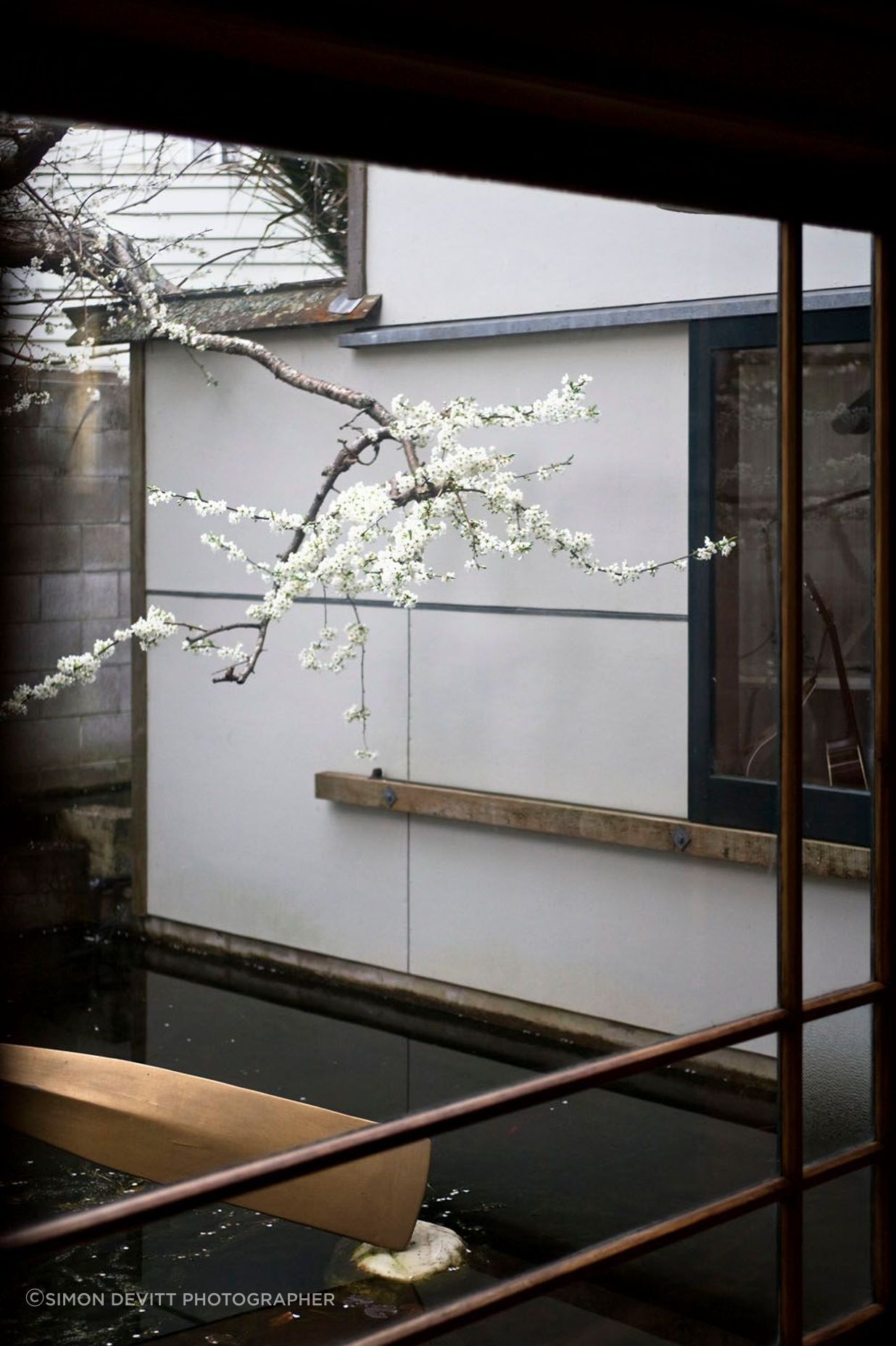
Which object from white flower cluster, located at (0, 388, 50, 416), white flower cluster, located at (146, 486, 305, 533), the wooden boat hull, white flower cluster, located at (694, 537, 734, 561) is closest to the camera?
white flower cluster, located at (0, 388, 50, 416)

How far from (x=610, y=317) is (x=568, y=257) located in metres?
0.09

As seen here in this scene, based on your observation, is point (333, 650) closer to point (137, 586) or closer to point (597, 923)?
point (137, 586)

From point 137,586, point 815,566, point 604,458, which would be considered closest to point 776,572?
point 815,566

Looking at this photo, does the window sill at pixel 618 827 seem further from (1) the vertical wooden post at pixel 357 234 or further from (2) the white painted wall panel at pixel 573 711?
(1) the vertical wooden post at pixel 357 234

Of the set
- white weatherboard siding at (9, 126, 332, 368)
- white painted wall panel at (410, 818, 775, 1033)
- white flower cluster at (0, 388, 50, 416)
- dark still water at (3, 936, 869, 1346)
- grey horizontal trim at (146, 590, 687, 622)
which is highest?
white weatherboard siding at (9, 126, 332, 368)

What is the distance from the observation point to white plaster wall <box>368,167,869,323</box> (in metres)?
1.31

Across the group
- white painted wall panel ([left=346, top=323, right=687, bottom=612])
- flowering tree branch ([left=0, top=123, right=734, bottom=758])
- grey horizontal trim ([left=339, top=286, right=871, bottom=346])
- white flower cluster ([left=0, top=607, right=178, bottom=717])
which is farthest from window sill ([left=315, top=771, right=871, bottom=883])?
grey horizontal trim ([left=339, top=286, right=871, bottom=346])

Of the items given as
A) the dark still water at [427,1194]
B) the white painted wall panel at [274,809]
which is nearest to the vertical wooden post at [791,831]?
the dark still water at [427,1194]

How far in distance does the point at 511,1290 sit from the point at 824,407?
0.93 meters

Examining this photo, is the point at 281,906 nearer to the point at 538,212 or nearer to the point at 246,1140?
the point at 246,1140

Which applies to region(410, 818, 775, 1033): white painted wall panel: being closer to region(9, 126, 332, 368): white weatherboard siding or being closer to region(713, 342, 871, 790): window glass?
region(713, 342, 871, 790): window glass

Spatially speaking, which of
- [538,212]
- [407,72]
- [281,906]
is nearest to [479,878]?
[281,906]

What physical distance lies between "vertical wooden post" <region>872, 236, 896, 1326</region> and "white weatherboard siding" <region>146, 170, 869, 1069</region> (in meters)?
0.03

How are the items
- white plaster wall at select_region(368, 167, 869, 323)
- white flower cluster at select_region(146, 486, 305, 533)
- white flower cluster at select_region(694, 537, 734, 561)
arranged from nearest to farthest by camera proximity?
white flower cluster at select_region(146, 486, 305, 533), white plaster wall at select_region(368, 167, 869, 323), white flower cluster at select_region(694, 537, 734, 561)
